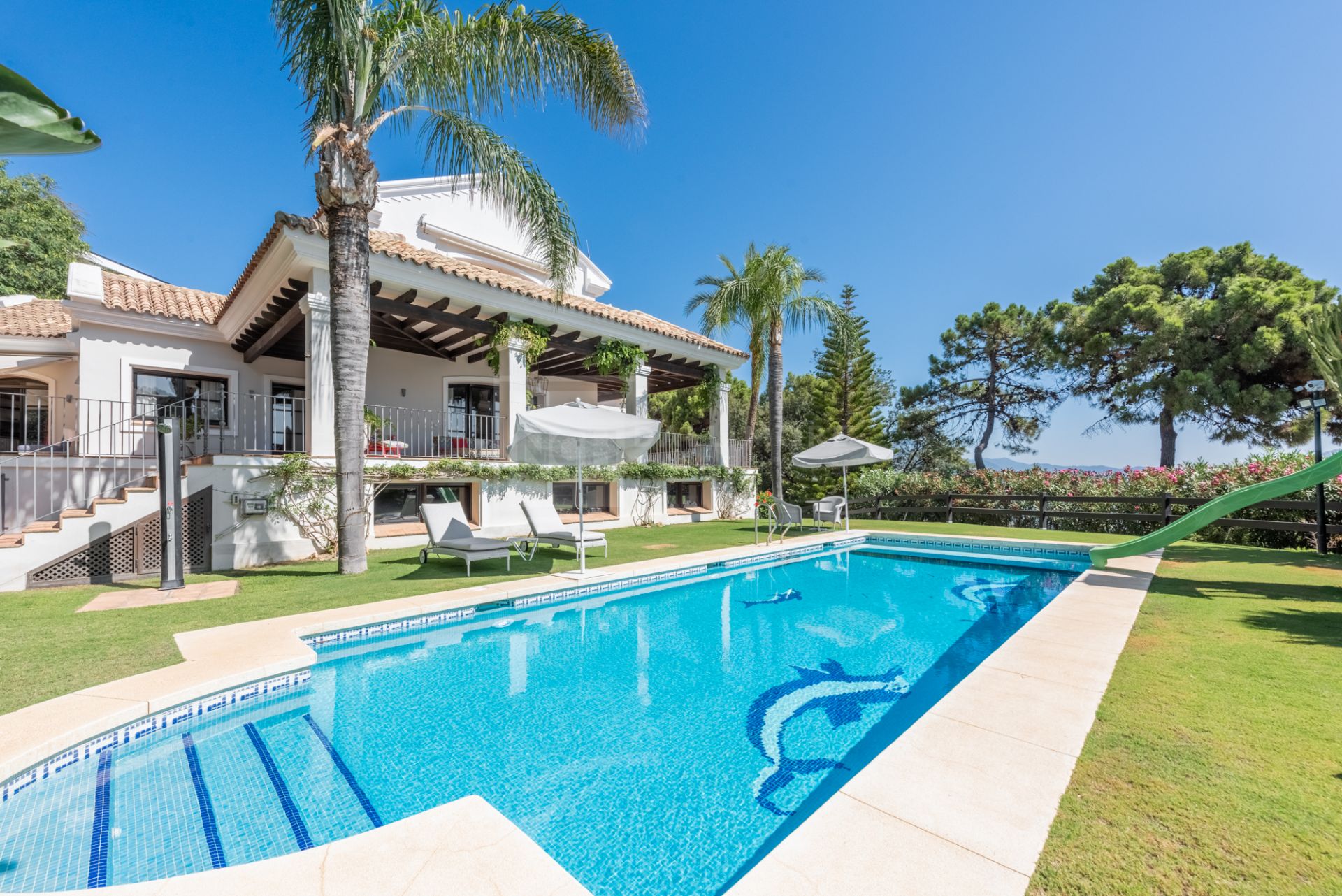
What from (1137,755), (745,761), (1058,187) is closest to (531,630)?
(745,761)

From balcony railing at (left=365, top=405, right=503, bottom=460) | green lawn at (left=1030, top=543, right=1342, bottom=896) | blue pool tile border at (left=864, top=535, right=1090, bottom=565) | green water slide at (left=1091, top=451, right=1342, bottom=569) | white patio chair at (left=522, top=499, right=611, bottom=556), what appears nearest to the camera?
green lawn at (left=1030, top=543, right=1342, bottom=896)

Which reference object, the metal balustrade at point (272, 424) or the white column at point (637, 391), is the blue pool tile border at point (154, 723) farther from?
the white column at point (637, 391)

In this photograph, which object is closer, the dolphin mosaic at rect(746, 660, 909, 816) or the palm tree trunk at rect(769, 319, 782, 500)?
the dolphin mosaic at rect(746, 660, 909, 816)

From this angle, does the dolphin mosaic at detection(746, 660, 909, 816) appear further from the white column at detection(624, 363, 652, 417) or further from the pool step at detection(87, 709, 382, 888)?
the white column at detection(624, 363, 652, 417)

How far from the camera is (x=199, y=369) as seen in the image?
13109mm

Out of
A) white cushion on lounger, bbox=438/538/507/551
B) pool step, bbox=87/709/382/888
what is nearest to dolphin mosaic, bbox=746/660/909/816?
pool step, bbox=87/709/382/888

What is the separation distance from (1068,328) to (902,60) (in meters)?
17.0

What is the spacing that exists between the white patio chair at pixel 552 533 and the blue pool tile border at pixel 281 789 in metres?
5.17

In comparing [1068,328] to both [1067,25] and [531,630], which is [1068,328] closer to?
[1067,25]

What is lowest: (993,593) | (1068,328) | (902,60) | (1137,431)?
(993,593)

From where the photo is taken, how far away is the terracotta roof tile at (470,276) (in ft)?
31.6

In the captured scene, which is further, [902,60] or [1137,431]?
[1137,431]

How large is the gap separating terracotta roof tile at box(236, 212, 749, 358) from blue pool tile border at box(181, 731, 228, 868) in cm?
744

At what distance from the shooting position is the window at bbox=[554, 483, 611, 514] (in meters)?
14.1
